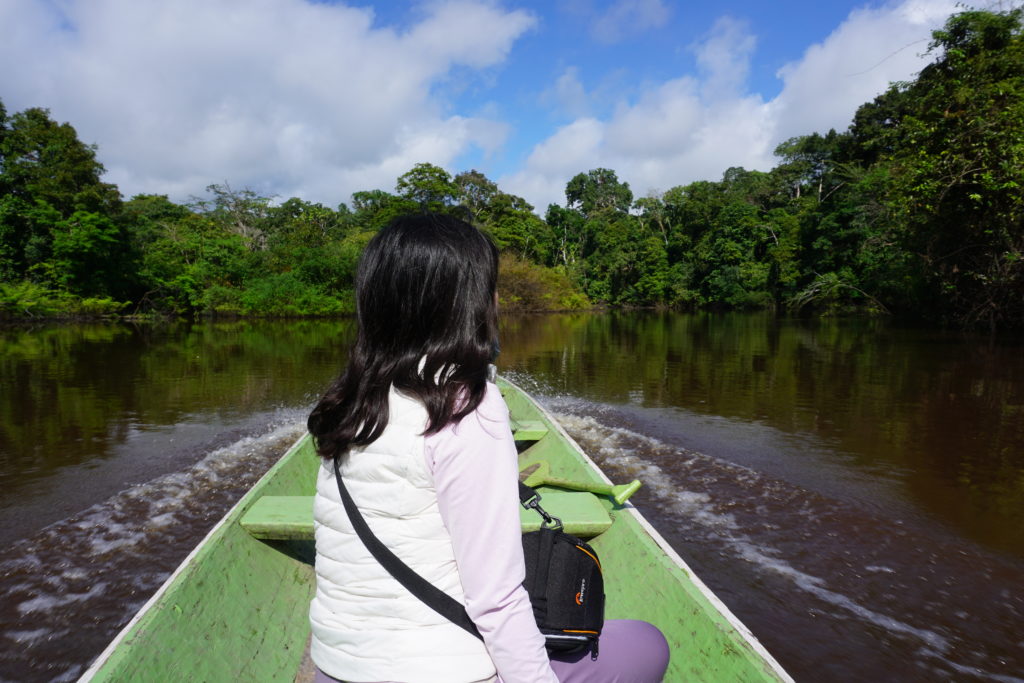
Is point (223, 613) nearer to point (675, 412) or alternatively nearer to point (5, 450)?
point (5, 450)

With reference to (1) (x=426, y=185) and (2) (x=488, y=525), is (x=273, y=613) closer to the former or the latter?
(2) (x=488, y=525)

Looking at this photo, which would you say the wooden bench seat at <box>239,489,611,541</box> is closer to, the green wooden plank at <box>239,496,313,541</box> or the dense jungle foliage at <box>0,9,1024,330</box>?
the green wooden plank at <box>239,496,313,541</box>

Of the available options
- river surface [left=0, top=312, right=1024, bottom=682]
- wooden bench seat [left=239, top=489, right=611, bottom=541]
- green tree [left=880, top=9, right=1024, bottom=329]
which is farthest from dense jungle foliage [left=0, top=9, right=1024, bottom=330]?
river surface [left=0, top=312, right=1024, bottom=682]

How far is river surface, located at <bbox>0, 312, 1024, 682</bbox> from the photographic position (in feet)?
9.23

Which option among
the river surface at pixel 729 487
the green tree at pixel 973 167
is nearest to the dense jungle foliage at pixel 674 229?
the green tree at pixel 973 167

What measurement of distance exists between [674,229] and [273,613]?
47.3 meters

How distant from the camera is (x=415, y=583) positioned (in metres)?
0.99

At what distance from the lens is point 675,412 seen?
750 centimetres

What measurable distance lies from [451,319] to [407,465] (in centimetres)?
28

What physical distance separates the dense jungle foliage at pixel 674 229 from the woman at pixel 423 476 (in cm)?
178

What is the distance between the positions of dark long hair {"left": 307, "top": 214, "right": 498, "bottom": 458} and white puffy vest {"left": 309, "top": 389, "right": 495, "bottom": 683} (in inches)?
1.9

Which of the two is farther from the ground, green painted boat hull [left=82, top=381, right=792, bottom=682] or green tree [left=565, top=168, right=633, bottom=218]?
green tree [left=565, top=168, right=633, bottom=218]

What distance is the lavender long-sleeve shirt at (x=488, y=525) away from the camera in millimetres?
912

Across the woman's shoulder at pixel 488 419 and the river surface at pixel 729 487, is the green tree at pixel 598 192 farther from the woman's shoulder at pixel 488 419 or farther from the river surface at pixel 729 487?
the woman's shoulder at pixel 488 419
